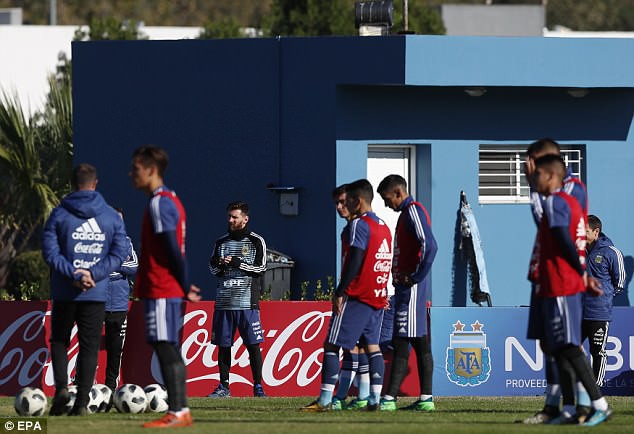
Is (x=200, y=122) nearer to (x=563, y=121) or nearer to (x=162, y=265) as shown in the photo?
(x=563, y=121)

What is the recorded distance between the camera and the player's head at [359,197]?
39.3ft

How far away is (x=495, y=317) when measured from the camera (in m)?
15.7

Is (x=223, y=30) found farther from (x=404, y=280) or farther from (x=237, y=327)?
(x=404, y=280)

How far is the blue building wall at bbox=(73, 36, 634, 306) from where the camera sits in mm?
19078

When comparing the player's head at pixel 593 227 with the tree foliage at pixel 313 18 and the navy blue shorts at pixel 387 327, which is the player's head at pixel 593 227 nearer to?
the navy blue shorts at pixel 387 327

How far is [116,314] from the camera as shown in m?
14.5

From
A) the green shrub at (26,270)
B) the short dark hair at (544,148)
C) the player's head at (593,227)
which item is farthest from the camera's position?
the green shrub at (26,270)

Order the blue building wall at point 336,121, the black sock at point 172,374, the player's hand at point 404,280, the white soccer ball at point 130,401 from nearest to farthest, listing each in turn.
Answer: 1. the black sock at point 172,374
2. the white soccer ball at point 130,401
3. the player's hand at point 404,280
4. the blue building wall at point 336,121

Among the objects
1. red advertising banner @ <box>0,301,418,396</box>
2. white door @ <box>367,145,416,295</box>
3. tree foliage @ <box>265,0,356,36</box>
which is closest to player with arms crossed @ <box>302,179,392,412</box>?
red advertising banner @ <box>0,301,418,396</box>

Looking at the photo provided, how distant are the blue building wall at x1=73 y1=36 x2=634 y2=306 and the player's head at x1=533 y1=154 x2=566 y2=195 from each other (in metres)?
8.16

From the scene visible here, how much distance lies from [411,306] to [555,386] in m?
1.70

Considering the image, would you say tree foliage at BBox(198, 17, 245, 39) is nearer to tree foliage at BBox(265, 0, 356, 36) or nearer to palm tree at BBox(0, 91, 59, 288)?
tree foliage at BBox(265, 0, 356, 36)

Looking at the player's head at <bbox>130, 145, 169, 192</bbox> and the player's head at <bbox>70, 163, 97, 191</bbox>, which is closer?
the player's head at <bbox>130, 145, 169, 192</bbox>

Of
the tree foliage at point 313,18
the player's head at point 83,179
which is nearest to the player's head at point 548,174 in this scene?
the player's head at point 83,179
